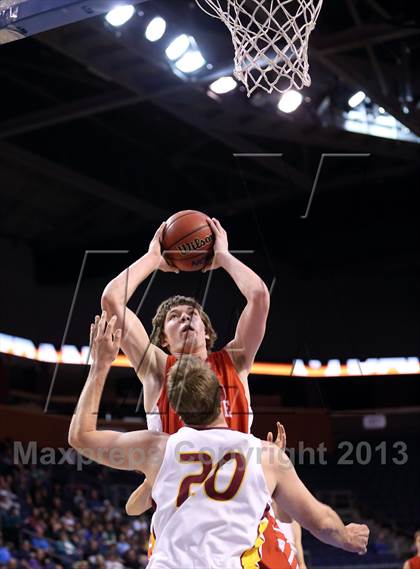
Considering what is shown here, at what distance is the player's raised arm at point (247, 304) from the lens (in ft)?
13.1

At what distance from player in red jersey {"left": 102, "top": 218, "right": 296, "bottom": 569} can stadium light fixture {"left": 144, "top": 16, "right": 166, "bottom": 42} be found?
6491mm

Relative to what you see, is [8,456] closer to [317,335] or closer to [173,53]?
[317,335]

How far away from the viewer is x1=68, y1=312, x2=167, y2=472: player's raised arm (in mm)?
2910

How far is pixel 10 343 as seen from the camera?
15.1 metres

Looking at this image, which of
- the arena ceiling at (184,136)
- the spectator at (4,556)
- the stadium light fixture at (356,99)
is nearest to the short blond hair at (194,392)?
the arena ceiling at (184,136)

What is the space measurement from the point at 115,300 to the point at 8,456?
37.2 feet

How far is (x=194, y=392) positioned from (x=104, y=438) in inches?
14.6

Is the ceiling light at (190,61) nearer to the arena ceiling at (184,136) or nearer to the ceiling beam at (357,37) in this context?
the arena ceiling at (184,136)

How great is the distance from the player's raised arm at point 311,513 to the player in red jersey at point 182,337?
3.80 ft

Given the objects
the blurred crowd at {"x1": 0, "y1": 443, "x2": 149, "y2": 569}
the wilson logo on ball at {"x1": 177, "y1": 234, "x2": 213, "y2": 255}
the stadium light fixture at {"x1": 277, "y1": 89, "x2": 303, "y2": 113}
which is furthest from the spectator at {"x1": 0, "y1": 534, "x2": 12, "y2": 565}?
the wilson logo on ball at {"x1": 177, "y1": 234, "x2": 213, "y2": 255}

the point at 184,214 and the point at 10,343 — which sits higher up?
the point at 10,343

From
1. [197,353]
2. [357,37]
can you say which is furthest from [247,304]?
[357,37]

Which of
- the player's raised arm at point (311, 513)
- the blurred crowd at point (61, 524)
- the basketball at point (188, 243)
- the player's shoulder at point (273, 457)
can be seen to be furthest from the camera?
the blurred crowd at point (61, 524)

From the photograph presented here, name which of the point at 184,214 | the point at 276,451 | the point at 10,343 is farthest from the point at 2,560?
the point at 276,451
